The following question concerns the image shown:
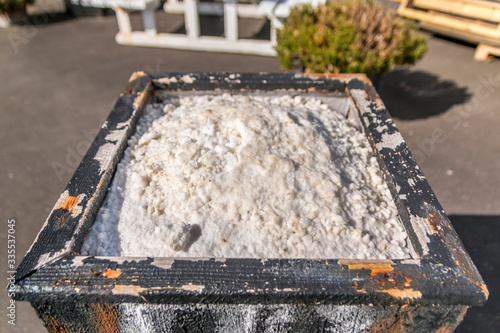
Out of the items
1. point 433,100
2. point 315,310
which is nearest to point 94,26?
point 433,100

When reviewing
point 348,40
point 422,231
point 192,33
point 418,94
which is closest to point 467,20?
point 418,94

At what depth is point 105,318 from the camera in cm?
97

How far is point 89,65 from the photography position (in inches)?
185

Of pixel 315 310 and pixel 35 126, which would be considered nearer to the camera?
pixel 315 310

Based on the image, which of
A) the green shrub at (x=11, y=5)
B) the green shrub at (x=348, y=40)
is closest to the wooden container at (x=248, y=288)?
the green shrub at (x=348, y=40)

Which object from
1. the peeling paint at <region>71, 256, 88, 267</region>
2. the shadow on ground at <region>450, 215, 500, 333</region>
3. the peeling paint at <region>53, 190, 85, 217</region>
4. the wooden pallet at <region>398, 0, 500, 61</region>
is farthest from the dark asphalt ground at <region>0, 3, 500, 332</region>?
the peeling paint at <region>71, 256, 88, 267</region>

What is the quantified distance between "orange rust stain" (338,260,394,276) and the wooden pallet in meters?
5.00

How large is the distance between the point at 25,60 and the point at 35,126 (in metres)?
1.93

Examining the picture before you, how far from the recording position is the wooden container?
2.89ft

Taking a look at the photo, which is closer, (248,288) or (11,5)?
→ (248,288)

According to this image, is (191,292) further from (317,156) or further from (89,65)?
(89,65)

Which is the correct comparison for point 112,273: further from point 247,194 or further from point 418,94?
point 418,94

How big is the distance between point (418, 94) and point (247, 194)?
370cm

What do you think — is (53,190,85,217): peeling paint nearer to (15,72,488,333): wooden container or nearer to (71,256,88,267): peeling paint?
(15,72,488,333): wooden container
